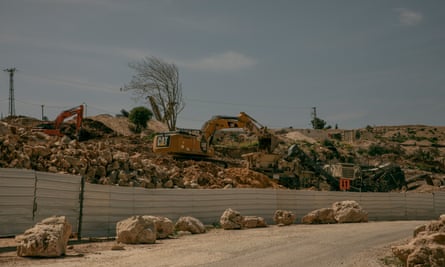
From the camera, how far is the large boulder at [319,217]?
874 inches

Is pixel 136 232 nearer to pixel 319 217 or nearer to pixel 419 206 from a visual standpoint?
pixel 319 217

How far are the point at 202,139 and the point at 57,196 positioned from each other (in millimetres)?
23190

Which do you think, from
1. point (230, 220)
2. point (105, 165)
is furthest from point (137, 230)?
point (105, 165)

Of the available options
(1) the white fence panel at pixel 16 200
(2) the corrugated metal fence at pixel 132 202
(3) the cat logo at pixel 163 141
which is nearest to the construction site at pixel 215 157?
(3) the cat logo at pixel 163 141

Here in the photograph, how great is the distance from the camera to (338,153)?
66500mm

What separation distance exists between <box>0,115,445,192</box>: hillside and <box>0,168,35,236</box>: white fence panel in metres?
5.48

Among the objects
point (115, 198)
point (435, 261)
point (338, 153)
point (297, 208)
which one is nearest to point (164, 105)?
point (338, 153)

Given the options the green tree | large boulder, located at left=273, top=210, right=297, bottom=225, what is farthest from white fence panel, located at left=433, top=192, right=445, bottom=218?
the green tree

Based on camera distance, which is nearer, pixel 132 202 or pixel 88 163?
pixel 132 202

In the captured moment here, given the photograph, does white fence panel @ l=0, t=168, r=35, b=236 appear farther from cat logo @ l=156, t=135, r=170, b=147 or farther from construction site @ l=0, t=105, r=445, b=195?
cat logo @ l=156, t=135, r=170, b=147

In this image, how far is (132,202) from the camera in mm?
17250

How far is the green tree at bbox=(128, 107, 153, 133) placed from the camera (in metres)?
66.1

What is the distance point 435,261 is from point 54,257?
26.2 feet

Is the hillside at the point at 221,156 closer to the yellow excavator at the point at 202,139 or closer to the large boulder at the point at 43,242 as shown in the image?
the yellow excavator at the point at 202,139
